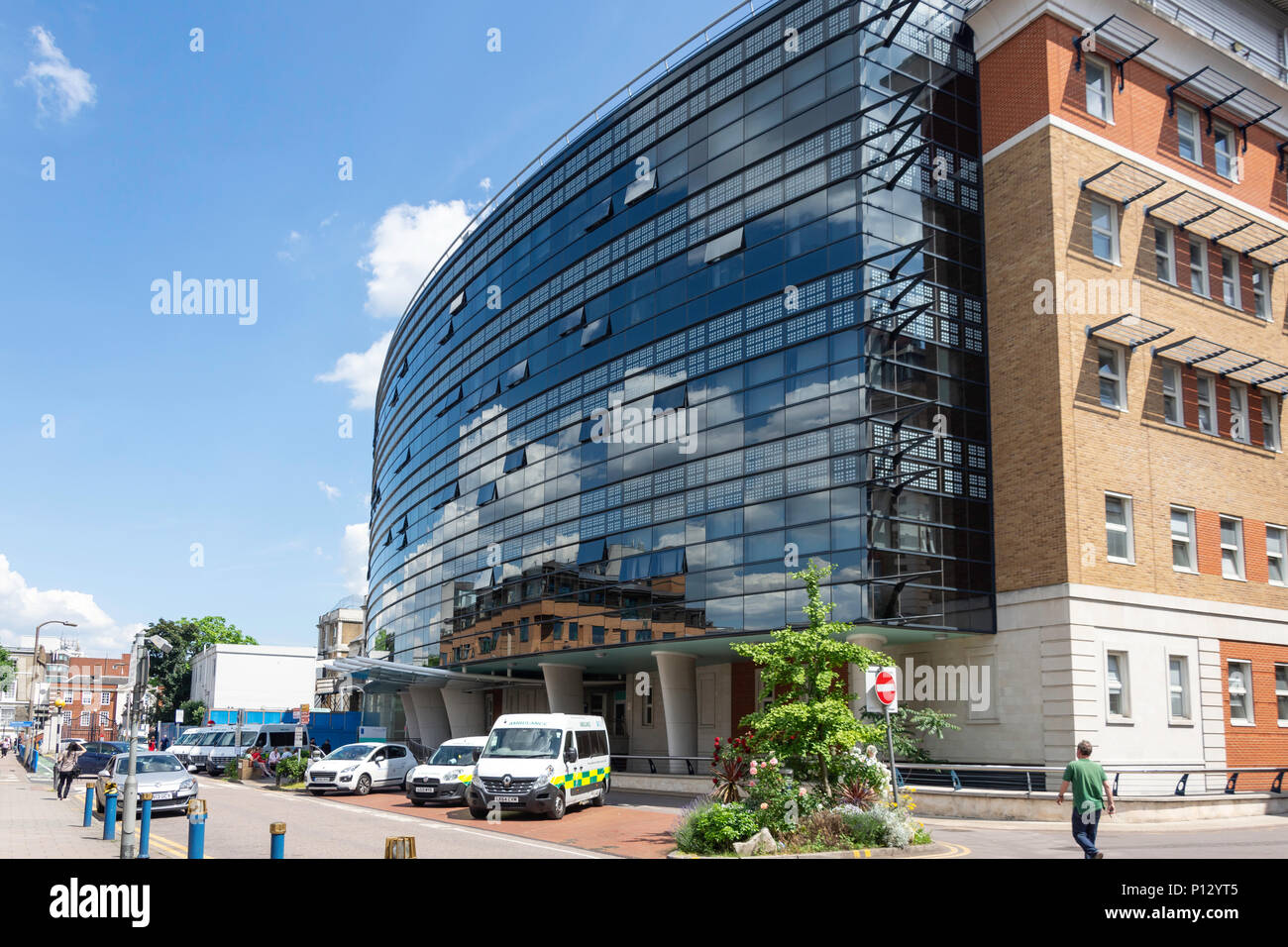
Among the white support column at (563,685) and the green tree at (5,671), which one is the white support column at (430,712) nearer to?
the white support column at (563,685)

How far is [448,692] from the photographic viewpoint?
2035 inches

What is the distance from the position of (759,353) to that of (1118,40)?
12837 mm

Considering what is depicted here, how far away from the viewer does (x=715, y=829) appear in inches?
616

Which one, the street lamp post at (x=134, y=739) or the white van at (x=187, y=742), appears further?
the white van at (x=187, y=742)

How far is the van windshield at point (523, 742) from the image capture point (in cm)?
2477

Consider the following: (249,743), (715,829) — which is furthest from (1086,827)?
(249,743)

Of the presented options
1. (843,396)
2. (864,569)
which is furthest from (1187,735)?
(843,396)

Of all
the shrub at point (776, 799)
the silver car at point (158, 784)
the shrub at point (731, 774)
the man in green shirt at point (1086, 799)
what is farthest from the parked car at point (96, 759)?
the man in green shirt at point (1086, 799)

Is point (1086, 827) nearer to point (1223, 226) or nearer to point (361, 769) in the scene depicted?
point (361, 769)

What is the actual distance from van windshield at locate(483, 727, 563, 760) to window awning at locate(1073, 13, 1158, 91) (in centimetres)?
2215

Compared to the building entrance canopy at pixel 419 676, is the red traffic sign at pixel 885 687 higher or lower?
higher

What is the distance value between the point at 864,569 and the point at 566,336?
18780 millimetres

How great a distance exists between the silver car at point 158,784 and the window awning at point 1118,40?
2895 cm
